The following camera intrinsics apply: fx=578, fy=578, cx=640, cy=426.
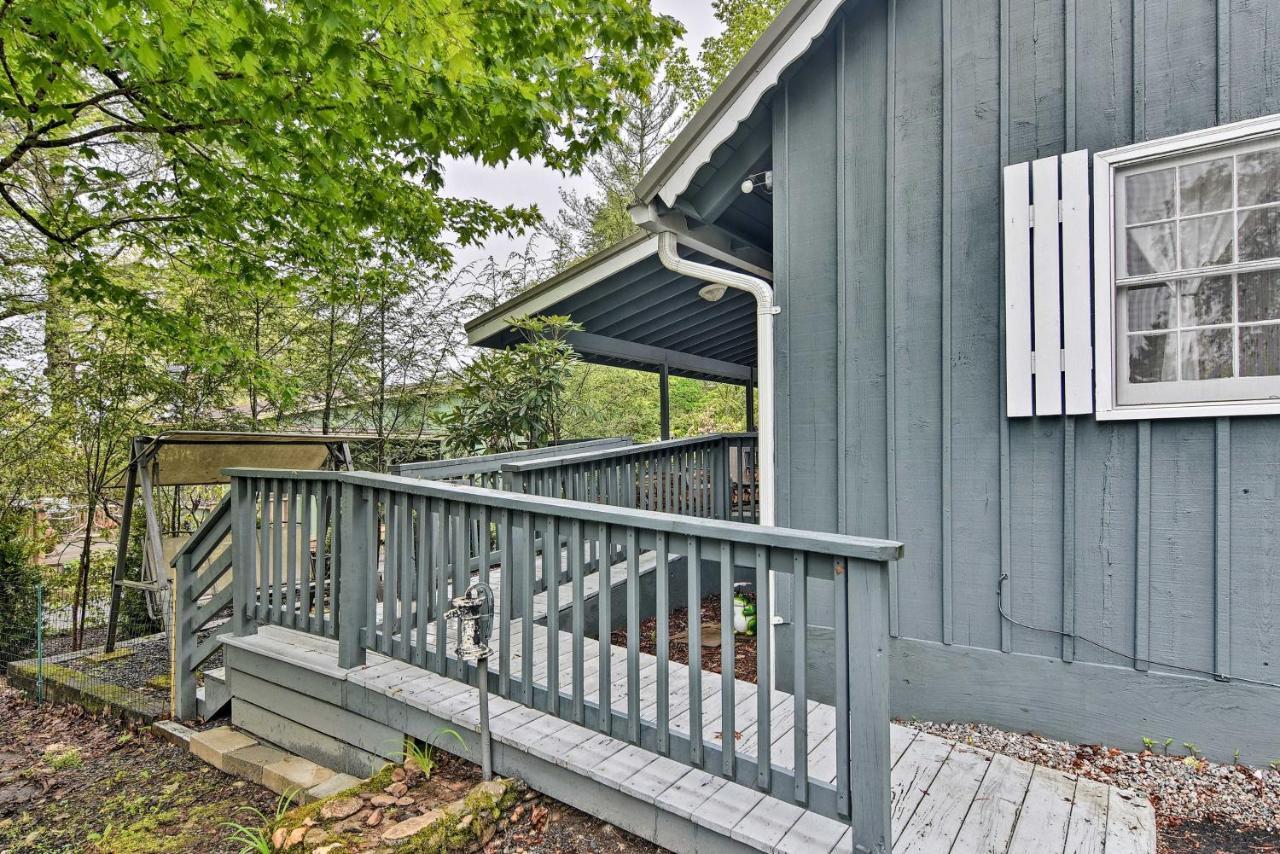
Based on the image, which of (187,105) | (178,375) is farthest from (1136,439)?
(178,375)

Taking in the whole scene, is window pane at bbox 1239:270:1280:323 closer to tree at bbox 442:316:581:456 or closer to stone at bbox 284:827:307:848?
stone at bbox 284:827:307:848

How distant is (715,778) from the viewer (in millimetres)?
1944

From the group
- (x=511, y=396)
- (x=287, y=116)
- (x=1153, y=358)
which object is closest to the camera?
(x=1153, y=358)

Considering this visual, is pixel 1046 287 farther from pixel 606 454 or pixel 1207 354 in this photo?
pixel 606 454

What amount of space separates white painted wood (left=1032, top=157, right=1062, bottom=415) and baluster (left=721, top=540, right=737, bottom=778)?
198cm

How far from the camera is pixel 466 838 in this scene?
1.90 m

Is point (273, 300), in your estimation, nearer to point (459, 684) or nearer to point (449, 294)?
point (449, 294)

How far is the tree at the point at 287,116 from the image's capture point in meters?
3.21

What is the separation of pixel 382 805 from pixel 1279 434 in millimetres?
3844

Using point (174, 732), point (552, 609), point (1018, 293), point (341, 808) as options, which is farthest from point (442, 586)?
point (1018, 293)

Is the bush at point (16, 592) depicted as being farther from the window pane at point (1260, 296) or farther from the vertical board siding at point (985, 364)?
the window pane at point (1260, 296)

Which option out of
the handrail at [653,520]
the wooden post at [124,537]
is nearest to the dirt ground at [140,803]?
the wooden post at [124,537]

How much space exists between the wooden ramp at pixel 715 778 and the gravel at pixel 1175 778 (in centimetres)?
42

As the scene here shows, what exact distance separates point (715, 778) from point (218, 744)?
315 cm
